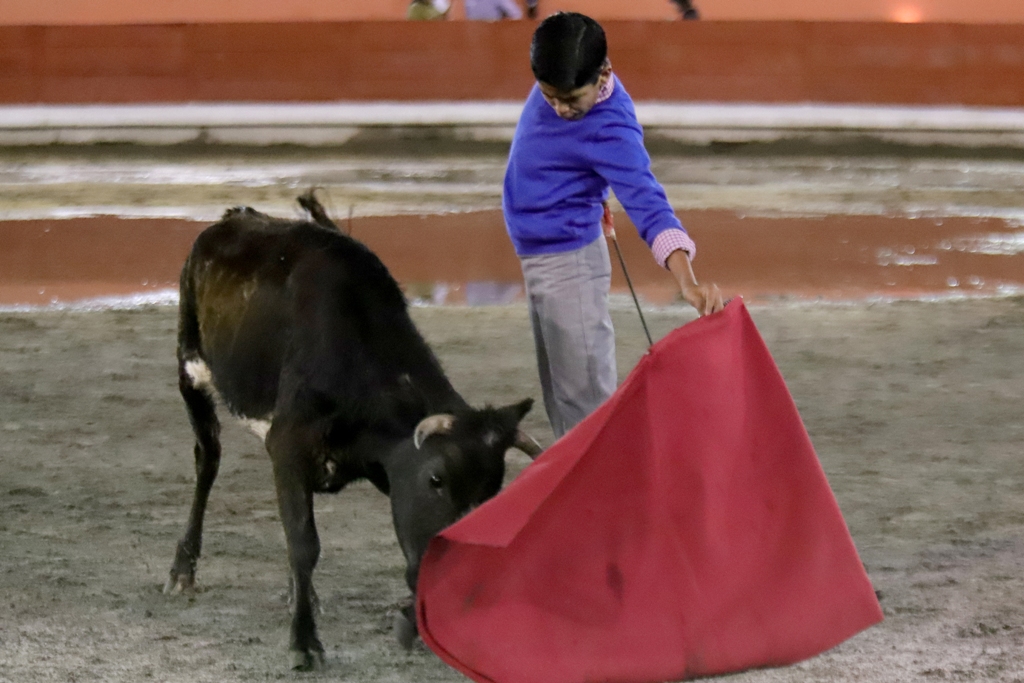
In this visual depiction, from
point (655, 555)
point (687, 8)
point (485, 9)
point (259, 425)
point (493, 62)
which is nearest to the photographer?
point (655, 555)

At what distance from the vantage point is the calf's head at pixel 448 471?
2496mm

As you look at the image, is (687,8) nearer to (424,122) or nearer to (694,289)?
(424,122)

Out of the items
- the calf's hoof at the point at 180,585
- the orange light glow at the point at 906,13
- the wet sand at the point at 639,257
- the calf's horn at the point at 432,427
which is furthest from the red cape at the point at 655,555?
the orange light glow at the point at 906,13

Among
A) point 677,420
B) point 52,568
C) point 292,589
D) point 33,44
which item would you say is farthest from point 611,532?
point 33,44

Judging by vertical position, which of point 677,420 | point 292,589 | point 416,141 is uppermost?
point 677,420

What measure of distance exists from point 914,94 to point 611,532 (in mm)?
9543

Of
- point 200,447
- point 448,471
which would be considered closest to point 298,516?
point 448,471

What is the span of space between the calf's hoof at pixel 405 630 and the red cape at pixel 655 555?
0.62 ft

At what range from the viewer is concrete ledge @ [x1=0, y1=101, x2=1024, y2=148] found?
36.6ft

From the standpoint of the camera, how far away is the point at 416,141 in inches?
444

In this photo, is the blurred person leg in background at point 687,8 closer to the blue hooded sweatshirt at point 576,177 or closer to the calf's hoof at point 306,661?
the blue hooded sweatshirt at point 576,177

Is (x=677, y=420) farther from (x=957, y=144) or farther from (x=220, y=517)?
(x=957, y=144)

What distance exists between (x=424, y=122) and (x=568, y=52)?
8749mm

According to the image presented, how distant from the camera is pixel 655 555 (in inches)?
96.2
